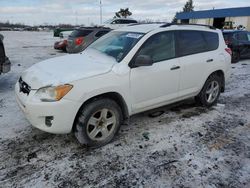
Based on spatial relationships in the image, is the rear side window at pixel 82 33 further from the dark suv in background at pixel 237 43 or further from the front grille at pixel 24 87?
the front grille at pixel 24 87

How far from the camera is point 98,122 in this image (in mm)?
3697

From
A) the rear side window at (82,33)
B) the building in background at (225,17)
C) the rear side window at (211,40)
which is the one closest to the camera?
the rear side window at (211,40)

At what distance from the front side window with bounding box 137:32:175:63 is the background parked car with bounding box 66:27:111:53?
25.8 ft

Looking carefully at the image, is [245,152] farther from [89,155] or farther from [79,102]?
[79,102]

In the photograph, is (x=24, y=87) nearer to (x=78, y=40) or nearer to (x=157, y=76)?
(x=157, y=76)

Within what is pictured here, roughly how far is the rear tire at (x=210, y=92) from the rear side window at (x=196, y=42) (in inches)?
26.7

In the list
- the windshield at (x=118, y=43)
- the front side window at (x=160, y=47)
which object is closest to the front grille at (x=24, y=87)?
the windshield at (x=118, y=43)

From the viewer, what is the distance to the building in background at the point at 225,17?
3536cm

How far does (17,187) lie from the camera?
9.29ft

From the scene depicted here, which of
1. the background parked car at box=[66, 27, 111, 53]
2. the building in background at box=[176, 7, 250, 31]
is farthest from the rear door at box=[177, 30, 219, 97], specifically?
the building in background at box=[176, 7, 250, 31]

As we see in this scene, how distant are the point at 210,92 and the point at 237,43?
291 inches

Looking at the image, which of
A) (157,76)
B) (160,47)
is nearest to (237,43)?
(160,47)

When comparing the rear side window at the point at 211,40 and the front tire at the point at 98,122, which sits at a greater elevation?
the rear side window at the point at 211,40

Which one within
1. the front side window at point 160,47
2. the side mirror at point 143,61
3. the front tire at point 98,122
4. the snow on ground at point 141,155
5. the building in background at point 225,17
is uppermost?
the building in background at point 225,17
